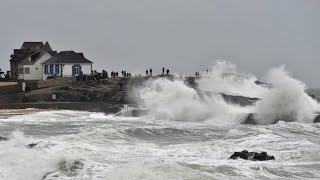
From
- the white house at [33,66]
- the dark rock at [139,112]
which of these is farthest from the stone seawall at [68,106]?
the white house at [33,66]

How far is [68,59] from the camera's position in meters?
50.3

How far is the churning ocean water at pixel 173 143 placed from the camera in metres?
13.7

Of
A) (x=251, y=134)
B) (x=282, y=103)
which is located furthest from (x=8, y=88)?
(x=251, y=134)

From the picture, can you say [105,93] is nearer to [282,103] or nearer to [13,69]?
[282,103]

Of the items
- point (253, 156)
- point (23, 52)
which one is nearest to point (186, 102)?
point (253, 156)

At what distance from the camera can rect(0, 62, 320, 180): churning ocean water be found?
13719 mm

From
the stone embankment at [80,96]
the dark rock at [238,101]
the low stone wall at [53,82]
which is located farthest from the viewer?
the low stone wall at [53,82]

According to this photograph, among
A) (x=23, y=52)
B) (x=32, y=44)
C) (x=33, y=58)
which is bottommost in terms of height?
(x=33, y=58)

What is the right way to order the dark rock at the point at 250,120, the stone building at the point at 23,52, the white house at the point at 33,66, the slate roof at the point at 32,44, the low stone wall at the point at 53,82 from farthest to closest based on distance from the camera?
the slate roof at the point at 32,44
the stone building at the point at 23,52
the white house at the point at 33,66
the low stone wall at the point at 53,82
the dark rock at the point at 250,120

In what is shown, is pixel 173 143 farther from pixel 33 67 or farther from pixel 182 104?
pixel 33 67

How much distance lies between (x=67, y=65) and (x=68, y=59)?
0.57 meters

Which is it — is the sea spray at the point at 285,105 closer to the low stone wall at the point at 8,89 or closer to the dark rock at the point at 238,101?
the dark rock at the point at 238,101

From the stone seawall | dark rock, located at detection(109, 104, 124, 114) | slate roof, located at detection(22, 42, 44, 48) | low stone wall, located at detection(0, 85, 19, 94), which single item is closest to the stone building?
slate roof, located at detection(22, 42, 44, 48)

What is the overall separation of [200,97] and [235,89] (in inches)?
340
